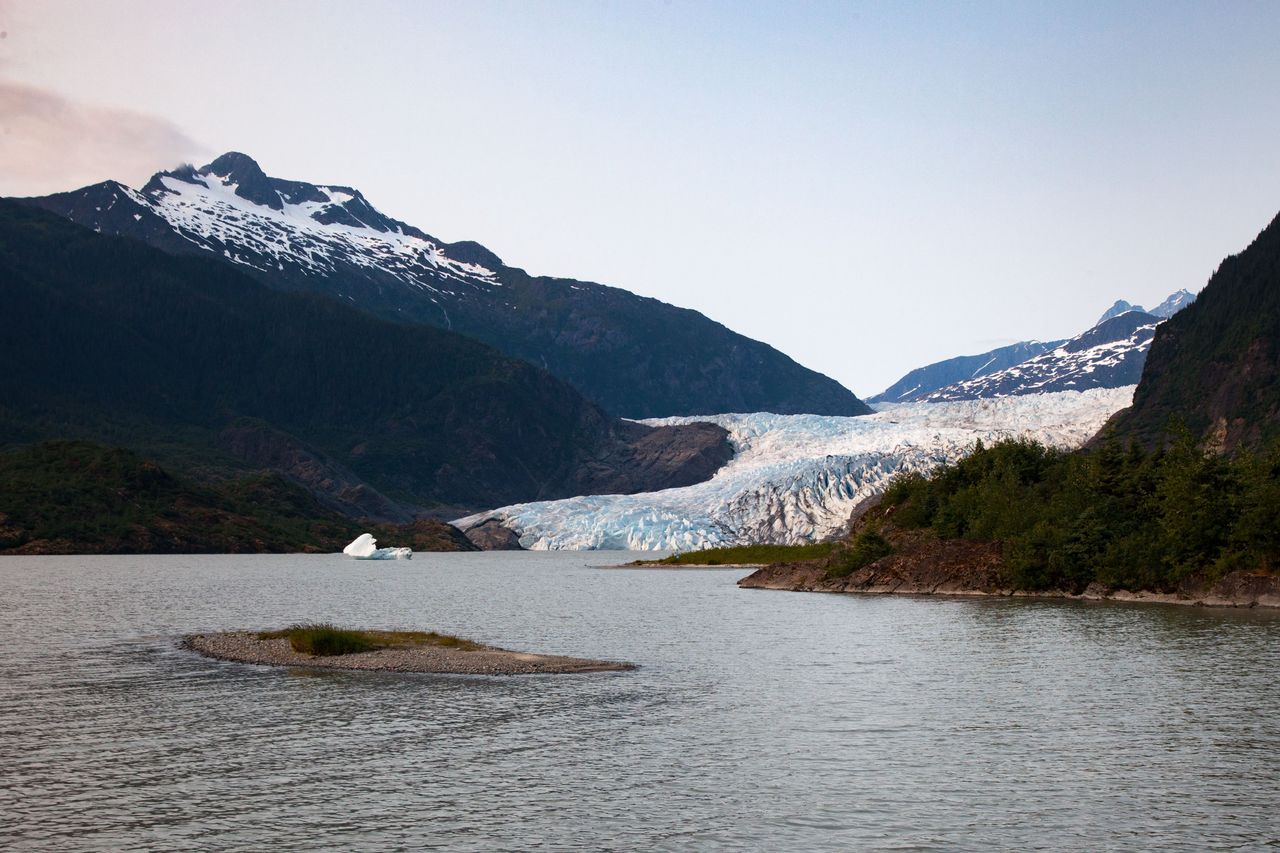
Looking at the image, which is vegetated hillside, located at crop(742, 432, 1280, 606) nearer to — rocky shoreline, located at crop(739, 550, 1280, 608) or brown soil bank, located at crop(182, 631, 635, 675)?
rocky shoreline, located at crop(739, 550, 1280, 608)

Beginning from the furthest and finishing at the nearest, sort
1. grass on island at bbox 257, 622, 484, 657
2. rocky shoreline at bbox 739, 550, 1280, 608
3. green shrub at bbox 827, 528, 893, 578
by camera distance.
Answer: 1. green shrub at bbox 827, 528, 893, 578
2. rocky shoreline at bbox 739, 550, 1280, 608
3. grass on island at bbox 257, 622, 484, 657

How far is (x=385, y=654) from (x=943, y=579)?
54.8 metres

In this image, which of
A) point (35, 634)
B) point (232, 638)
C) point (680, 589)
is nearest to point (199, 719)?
point (232, 638)

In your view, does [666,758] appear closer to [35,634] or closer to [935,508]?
[35,634]

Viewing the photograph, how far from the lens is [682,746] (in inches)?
Answer: 1170

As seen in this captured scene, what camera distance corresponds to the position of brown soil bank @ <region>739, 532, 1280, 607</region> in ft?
249

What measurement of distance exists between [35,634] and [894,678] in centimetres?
4169

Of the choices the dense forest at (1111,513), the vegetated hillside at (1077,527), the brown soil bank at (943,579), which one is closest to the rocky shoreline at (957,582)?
the brown soil bank at (943,579)

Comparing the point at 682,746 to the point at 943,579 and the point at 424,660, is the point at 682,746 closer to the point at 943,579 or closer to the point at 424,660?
the point at 424,660

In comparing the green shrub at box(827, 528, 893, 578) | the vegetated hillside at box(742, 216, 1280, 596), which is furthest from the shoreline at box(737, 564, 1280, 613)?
the green shrub at box(827, 528, 893, 578)

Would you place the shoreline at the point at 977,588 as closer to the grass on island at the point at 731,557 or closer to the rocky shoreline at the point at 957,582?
the rocky shoreline at the point at 957,582

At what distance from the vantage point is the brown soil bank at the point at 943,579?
249 ft

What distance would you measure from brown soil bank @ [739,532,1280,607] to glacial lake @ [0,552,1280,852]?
658 inches

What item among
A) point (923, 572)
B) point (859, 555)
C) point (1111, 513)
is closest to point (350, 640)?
point (923, 572)
